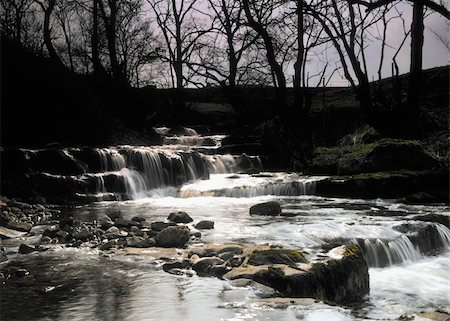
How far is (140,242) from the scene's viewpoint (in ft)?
22.9

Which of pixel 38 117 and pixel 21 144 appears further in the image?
pixel 38 117

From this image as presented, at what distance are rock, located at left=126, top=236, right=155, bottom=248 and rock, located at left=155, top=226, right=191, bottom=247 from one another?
102 mm

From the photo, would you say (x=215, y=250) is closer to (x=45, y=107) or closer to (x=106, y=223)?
(x=106, y=223)

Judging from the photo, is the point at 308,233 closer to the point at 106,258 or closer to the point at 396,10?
the point at 106,258

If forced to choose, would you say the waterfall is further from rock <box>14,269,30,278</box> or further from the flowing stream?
rock <box>14,269,30,278</box>

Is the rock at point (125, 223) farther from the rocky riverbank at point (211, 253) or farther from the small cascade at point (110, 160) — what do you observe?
the small cascade at point (110, 160)

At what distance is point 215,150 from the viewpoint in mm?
19672

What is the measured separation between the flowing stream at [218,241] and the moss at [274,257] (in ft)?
1.68

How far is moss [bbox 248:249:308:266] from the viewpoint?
A: 5.59 m

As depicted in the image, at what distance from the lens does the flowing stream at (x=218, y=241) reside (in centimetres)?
450

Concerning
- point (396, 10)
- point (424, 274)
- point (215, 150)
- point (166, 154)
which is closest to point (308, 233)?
point (424, 274)

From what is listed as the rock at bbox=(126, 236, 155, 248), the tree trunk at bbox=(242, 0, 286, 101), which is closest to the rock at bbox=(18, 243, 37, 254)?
the rock at bbox=(126, 236, 155, 248)

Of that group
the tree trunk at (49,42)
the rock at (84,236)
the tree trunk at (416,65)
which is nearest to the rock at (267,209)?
the rock at (84,236)

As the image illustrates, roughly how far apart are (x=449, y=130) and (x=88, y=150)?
36.2 ft
